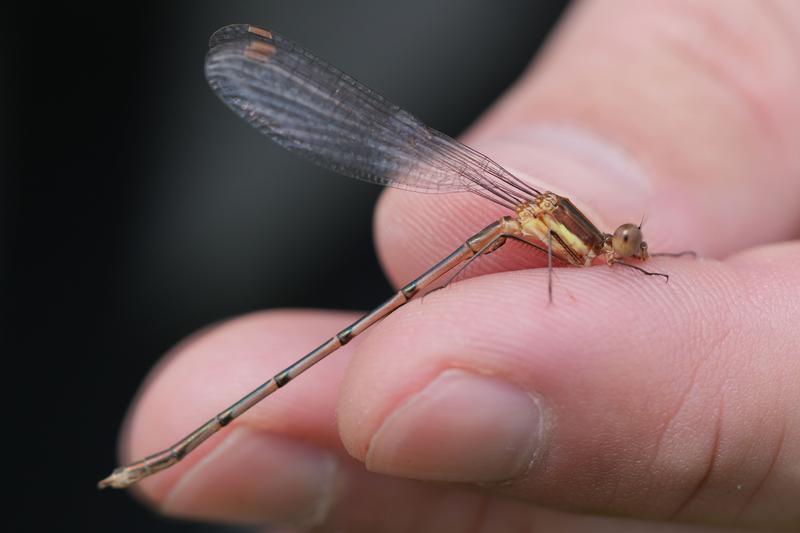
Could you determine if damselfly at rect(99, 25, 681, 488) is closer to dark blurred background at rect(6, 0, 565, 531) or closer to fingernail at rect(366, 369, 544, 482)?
fingernail at rect(366, 369, 544, 482)

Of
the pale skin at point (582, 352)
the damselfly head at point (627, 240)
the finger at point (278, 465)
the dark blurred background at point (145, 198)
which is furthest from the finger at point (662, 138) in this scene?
the dark blurred background at point (145, 198)

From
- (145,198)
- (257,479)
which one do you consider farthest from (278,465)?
(145,198)

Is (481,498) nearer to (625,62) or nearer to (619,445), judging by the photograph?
(619,445)

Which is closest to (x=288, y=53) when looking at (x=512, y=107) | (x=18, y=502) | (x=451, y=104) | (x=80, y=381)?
(x=512, y=107)

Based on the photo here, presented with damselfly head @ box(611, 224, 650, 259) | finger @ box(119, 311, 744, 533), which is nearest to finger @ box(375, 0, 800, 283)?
damselfly head @ box(611, 224, 650, 259)

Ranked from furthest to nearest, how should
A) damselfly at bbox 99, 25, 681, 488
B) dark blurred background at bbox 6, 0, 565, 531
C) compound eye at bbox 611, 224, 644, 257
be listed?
dark blurred background at bbox 6, 0, 565, 531, damselfly at bbox 99, 25, 681, 488, compound eye at bbox 611, 224, 644, 257
